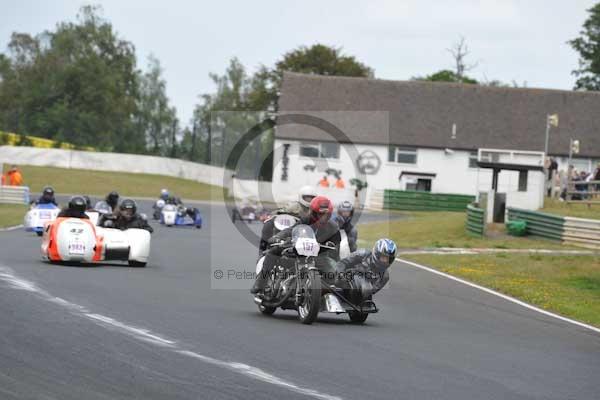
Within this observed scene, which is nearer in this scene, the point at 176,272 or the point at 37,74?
the point at 176,272

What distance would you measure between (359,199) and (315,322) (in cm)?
4381

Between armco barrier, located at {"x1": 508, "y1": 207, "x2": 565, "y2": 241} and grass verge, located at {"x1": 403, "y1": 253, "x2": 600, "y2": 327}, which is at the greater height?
armco barrier, located at {"x1": 508, "y1": 207, "x2": 565, "y2": 241}

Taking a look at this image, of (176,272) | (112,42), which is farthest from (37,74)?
(176,272)

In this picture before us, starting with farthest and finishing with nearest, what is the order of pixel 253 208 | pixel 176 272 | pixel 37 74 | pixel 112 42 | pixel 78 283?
pixel 112 42, pixel 37 74, pixel 253 208, pixel 176 272, pixel 78 283

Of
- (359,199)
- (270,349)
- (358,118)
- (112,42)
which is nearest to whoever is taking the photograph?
(270,349)

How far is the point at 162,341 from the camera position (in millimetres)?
9930

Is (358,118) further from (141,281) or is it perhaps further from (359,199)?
(141,281)

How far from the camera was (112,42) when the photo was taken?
98.7 meters

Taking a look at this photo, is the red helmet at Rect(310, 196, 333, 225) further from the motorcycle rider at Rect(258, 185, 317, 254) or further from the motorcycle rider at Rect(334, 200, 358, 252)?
the motorcycle rider at Rect(334, 200, 358, 252)

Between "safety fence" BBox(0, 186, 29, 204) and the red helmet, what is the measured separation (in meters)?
33.6

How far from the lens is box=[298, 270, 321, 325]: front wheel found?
12.4 metres

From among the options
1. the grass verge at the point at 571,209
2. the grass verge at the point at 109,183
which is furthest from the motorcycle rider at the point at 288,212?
the grass verge at the point at 109,183

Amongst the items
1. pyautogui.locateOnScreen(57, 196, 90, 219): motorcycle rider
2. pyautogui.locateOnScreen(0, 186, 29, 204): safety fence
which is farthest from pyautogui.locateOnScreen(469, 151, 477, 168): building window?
pyautogui.locateOnScreen(57, 196, 90, 219): motorcycle rider

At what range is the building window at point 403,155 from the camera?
6769cm
